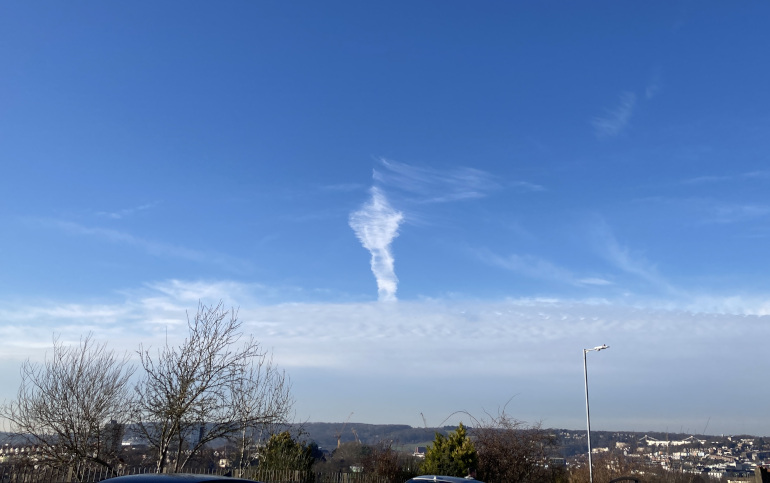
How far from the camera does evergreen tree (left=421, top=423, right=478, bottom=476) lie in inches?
1188

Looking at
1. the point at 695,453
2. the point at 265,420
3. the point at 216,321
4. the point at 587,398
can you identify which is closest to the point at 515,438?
the point at 587,398

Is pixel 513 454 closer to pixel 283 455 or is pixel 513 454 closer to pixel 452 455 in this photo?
pixel 452 455

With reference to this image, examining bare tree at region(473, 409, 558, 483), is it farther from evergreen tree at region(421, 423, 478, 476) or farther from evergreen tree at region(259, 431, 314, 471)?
evergreen tree at region(259, 431, 314, 471)

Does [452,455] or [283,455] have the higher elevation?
[283,455]

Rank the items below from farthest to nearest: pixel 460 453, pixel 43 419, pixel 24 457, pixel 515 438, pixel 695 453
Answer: pixel 695 453 < pixel 515 438 < pixel 460 453 < pixel 43 419 < pixel 24 457

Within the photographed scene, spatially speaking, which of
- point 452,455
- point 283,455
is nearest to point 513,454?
point 452,455

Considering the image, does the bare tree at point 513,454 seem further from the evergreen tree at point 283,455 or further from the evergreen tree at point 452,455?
the evergreen tree at point 283,455

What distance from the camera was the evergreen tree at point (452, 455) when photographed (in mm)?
30184

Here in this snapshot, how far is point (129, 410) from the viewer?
61.0ft

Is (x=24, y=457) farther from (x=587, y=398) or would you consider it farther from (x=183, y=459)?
(x=587, y=398)

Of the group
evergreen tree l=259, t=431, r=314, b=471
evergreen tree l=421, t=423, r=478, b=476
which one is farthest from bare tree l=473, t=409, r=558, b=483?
evergreen tree l=259, t=431, r=314, b=471

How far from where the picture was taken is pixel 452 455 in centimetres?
3075

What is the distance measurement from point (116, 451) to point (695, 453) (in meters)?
34.5

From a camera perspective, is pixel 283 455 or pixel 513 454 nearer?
pixel 283 455
